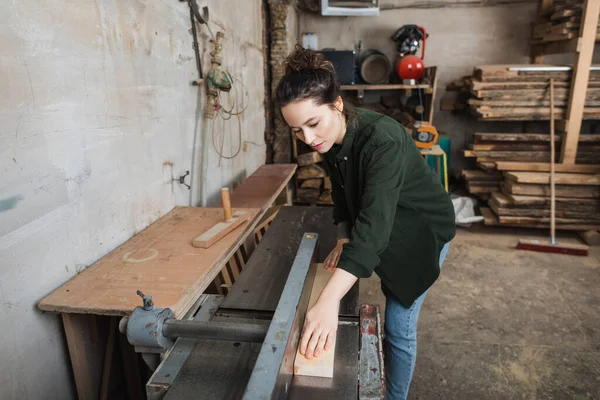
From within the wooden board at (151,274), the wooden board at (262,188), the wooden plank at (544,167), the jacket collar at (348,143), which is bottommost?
the wooden plank at (544,167)

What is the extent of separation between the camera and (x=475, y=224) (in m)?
4.46

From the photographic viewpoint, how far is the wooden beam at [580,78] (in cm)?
370

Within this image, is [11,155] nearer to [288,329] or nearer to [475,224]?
[288,329]

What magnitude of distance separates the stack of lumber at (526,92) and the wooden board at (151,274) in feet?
10.8

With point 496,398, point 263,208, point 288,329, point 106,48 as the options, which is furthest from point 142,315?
point 496,398

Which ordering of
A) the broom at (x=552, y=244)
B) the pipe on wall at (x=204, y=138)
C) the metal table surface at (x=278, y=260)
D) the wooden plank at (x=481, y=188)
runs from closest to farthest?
the metal table surface at (x=278, y=260) → the pipe on wall at (x=204, y=138) → the broom at (x=552, y=244) → the wooden plank at (x=481, y=188)

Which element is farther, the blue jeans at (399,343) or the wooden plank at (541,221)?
the wooden plank at (541,221)

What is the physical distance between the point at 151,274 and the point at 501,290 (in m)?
2.63

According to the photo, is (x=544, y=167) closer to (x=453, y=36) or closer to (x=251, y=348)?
(x=453, y=36)

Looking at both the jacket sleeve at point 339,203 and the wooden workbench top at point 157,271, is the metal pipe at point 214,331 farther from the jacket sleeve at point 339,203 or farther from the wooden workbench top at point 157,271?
the jacket sleeve at point 339,203

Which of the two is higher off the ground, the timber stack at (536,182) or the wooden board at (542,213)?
the timber stack at (536,182)

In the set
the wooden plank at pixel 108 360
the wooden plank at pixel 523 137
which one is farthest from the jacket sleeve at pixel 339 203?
the wooden plank at pixel 523 137

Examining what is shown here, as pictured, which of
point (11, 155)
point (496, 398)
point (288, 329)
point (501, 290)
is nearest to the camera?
point (288, 329)

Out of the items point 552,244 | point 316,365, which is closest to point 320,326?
point 316,365
